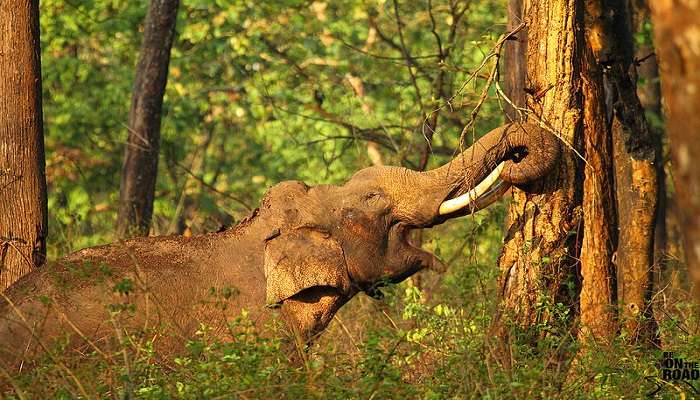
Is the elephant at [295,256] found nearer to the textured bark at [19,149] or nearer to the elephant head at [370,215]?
the elephant head at [370,215]

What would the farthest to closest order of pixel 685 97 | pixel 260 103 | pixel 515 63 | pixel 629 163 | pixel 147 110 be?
pixel 260 103 < pixel 147 110 < pixel 515 63 < pixel 629 163 < pixel 685 97

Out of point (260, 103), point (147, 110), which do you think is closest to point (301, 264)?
point (147, 110)

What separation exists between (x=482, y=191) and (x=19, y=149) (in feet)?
10.9

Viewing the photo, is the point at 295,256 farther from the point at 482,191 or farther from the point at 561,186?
the point at 561,186

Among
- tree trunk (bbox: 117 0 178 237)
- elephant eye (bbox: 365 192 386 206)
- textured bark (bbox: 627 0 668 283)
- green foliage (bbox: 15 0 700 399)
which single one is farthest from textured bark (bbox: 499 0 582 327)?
tree trunk (bbox: 117 0 178 237)

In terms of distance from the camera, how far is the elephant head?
747cm

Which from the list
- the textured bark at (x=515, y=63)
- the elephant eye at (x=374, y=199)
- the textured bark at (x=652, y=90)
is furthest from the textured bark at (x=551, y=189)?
the textured bark at (x=652, y=90)

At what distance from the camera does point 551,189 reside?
7.21 meters

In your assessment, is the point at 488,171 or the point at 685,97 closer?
the point at 685,97

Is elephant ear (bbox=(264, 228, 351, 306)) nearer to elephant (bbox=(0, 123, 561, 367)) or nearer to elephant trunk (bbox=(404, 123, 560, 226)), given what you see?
elephant (bbox=(0, 123, 561, 367))

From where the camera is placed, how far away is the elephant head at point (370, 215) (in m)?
7.47

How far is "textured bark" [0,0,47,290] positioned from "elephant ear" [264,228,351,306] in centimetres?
198

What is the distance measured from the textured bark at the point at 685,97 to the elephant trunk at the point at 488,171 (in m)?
3.34

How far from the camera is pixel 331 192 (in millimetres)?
7988
